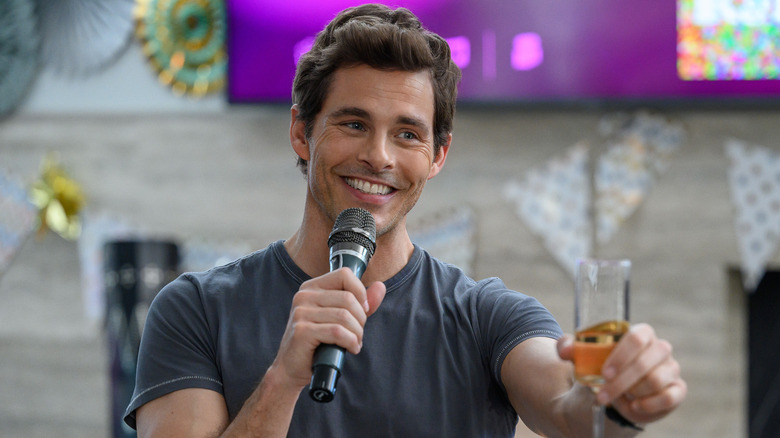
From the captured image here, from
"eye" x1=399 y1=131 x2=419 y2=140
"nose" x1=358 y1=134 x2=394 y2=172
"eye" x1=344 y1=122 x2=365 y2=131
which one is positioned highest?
"eye" x1=344 y1=122 x2=365 y2=131

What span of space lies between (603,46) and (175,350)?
99.5 inches

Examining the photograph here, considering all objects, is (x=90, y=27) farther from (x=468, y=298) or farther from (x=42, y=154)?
(x=468, y=298)

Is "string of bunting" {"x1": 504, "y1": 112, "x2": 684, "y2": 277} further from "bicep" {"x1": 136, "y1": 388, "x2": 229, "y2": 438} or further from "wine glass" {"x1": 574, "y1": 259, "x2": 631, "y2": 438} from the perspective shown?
"wine glass" {"x1": 574, "y1": 259, "x2": 631, "y2": 438}

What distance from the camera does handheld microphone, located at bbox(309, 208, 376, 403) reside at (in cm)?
114

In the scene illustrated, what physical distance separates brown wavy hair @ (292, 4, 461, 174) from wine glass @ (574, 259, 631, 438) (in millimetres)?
669

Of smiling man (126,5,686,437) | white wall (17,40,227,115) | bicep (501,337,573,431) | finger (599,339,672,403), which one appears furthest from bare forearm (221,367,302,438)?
white wall (17,40,227,115)

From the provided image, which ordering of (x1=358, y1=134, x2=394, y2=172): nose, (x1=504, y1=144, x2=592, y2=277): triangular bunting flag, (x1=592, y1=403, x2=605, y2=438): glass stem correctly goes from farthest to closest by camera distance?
(x1=504, y1=144, x2=592, y2=277): triangular bunting flag < (x1=358, y1=134, x2=394, y2=172): nose < (x1=592, y1=403, x2=605, y2=438): glass stem

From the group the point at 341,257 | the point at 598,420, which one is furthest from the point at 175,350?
the point at 598,420

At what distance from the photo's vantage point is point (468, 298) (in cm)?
158

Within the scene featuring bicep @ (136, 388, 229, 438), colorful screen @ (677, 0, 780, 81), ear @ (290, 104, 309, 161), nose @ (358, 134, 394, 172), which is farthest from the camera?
colorful screen @ (677, 0, 780, 81)

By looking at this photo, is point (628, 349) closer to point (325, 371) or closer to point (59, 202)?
point (325, 371)

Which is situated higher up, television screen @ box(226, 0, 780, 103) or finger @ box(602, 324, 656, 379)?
television screen @ box(226, 0, 780, 103)

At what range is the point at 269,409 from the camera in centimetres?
131

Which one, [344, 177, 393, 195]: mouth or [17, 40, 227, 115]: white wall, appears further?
[17, 40, 227, 115]: white wall
